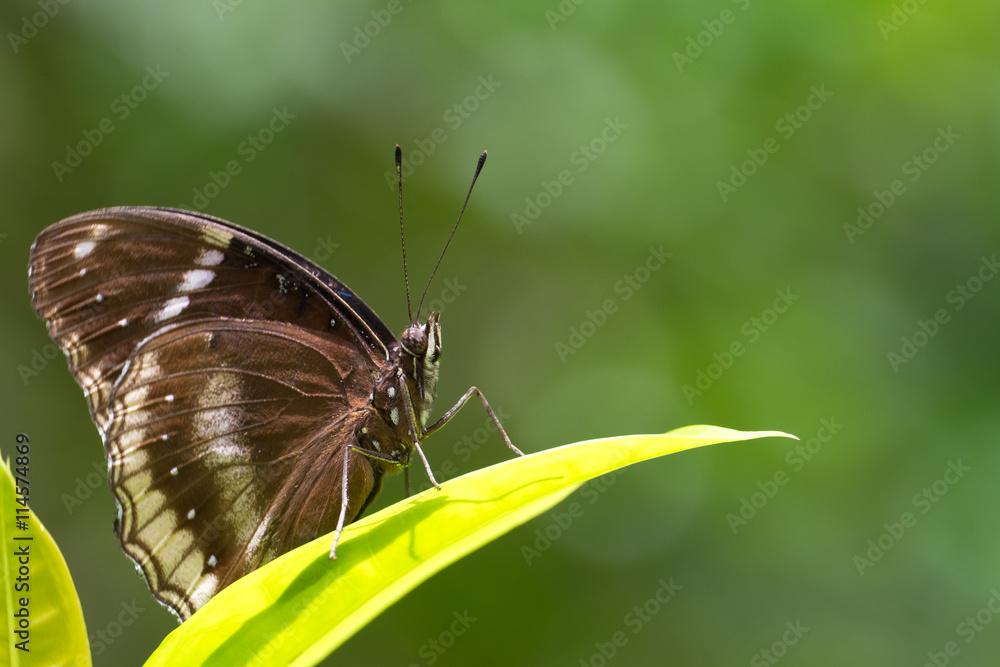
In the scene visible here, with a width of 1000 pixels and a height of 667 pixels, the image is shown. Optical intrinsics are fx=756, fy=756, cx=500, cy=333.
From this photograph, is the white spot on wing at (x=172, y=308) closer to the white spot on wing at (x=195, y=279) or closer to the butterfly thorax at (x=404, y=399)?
the white spot on wing at (x=195, y=279)

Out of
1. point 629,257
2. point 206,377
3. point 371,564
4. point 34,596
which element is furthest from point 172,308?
point 629,257

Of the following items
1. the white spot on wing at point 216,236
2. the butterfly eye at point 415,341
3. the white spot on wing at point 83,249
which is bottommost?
the butterfly eye at point 415,341

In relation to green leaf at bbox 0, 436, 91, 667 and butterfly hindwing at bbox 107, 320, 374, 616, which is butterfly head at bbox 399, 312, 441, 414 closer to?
butterfly hindwing at bbox 107, 320, 374, 616

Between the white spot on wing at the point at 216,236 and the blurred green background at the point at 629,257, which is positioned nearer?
the white spot on wing at the point at 216,236

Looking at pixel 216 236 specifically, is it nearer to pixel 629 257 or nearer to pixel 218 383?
pixel 218 383

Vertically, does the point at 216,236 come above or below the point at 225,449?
above

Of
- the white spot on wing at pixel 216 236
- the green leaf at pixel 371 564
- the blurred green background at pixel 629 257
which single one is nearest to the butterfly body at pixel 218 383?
the white spot on wing at pixel 216 236

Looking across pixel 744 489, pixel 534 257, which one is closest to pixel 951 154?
pixel 744 489

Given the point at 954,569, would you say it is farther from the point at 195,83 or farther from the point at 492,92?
the point at 195,83
